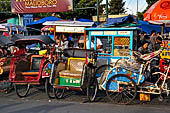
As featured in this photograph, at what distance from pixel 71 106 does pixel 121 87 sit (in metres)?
1.35

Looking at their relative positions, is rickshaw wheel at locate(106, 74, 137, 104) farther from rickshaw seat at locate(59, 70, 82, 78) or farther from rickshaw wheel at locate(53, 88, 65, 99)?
rickshaw wheel at locate(53, 88, 65, 99)

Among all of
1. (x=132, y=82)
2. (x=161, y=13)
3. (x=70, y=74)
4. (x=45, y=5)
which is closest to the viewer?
(x=132, y=82)

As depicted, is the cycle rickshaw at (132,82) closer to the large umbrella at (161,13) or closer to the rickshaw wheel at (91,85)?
the rickshaw wheel at (91,85)

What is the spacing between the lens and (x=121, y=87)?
6.01 metres

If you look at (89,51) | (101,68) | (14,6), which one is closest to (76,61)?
(89,51)

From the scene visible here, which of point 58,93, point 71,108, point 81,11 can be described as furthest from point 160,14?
point 81,11

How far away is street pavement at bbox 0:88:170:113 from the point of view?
5.49 meters

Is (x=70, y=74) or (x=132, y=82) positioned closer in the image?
(x=132, y=82)

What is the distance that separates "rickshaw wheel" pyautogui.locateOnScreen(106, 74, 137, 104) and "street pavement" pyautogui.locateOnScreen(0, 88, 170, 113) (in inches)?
8.1

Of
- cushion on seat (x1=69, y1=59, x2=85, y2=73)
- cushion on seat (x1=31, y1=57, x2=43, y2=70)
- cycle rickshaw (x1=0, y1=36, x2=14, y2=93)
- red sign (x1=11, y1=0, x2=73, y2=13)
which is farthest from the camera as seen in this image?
red sign (x1=11, y1=0, x2=73, y2=13)

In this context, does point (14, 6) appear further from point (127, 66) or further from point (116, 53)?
point (127, 66)

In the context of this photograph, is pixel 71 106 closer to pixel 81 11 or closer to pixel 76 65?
pixel 76 65

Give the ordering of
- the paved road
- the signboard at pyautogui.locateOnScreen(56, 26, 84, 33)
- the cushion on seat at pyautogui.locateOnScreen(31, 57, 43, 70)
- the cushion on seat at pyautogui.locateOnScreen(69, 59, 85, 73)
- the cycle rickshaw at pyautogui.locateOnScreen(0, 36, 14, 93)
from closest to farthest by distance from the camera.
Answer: the paved road
the cushion on seat at pyautogui.locateOnScreen(69, 59, 85, 73)
the cycle rickshaw at pyautogui.locateOnScreen(0, 36, 14, 93)
the cushion on seat at pyautogui.locateOnScreen(31, 57, 43, 70)
the signboard at pyautogui.locateOnScreen(56, 26, 84, 33)

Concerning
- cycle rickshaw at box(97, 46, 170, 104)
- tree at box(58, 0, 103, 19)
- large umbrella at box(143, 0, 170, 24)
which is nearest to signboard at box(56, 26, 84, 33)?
large umbrella at box(143, 0, 170, 24)
